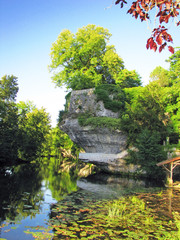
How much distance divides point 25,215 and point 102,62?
27.0 metres

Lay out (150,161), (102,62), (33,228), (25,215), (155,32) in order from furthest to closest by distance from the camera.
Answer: (102,62) < (150,161) < (25,215) < (33,228) < (155,32)

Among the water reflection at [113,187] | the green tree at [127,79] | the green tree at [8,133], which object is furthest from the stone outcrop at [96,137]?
the green tree at [8,133]

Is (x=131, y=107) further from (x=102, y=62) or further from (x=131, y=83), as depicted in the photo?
(x=102, y=62)

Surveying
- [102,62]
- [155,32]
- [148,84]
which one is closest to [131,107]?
[148,84]

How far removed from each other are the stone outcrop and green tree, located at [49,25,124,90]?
3.19 m

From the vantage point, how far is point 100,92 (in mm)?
26656

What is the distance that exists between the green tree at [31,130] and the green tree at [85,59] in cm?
1069

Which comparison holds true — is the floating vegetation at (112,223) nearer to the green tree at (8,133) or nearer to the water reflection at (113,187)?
the water reflection at (113,187)

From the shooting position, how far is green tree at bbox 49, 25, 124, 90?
30.3 meters

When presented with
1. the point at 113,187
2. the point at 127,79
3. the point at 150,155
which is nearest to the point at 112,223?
the point at 113,187

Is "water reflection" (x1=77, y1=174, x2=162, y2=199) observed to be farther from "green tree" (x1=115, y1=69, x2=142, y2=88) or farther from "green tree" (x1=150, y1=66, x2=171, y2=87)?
"green tree" (x1=115, y1=69, x2=142, y2=88)

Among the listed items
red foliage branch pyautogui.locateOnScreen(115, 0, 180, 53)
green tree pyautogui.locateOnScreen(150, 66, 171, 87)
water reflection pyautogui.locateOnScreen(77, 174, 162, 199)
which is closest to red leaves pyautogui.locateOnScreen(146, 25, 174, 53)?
red foliage branch pyautogui.locateOnScreen(115, 0, 180, 53)

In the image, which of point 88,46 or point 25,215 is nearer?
point 25,215

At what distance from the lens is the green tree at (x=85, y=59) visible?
30.3 metres
